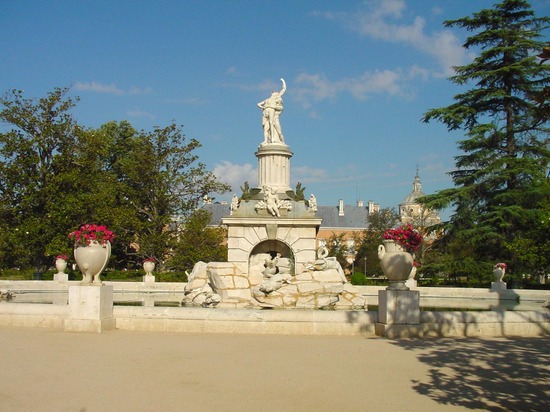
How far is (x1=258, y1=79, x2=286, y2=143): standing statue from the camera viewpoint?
909 inches

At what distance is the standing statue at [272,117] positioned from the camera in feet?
75.7

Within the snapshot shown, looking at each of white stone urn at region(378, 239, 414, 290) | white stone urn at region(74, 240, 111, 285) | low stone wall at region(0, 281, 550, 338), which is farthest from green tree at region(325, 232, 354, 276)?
white stone urn at region(74, 240, 111, 285)

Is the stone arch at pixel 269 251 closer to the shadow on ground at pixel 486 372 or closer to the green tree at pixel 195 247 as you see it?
the shadow on ground at pixel 486 372

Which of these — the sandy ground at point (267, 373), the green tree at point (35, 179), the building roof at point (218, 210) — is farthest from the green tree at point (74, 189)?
the building roof at point (218, 210)

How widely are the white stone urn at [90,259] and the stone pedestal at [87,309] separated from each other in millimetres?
345

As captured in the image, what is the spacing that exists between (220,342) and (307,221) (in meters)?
11.5

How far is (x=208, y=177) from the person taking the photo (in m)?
42.1

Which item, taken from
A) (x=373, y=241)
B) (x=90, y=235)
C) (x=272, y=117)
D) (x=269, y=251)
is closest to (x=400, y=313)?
(x=90, y=235)

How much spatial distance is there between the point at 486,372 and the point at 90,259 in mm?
7791

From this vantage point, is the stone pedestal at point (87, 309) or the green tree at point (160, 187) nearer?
the stone pedestal at point (87, 309)

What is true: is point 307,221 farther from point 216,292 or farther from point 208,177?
point 208,177

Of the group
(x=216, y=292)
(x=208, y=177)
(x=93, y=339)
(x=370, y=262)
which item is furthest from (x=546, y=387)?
(x=370, y=262)

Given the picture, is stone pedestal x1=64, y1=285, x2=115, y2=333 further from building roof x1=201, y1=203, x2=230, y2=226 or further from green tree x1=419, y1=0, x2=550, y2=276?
building roof x1=201, y1=203, x2=230, y2=226

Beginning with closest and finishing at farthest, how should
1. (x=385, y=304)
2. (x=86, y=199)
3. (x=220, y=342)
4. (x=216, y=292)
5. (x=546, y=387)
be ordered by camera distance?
(x=546, y=387) < (x=220, y=342) < (x=385, y=304) < (x=216, y=292) < (x=86, y=199)
